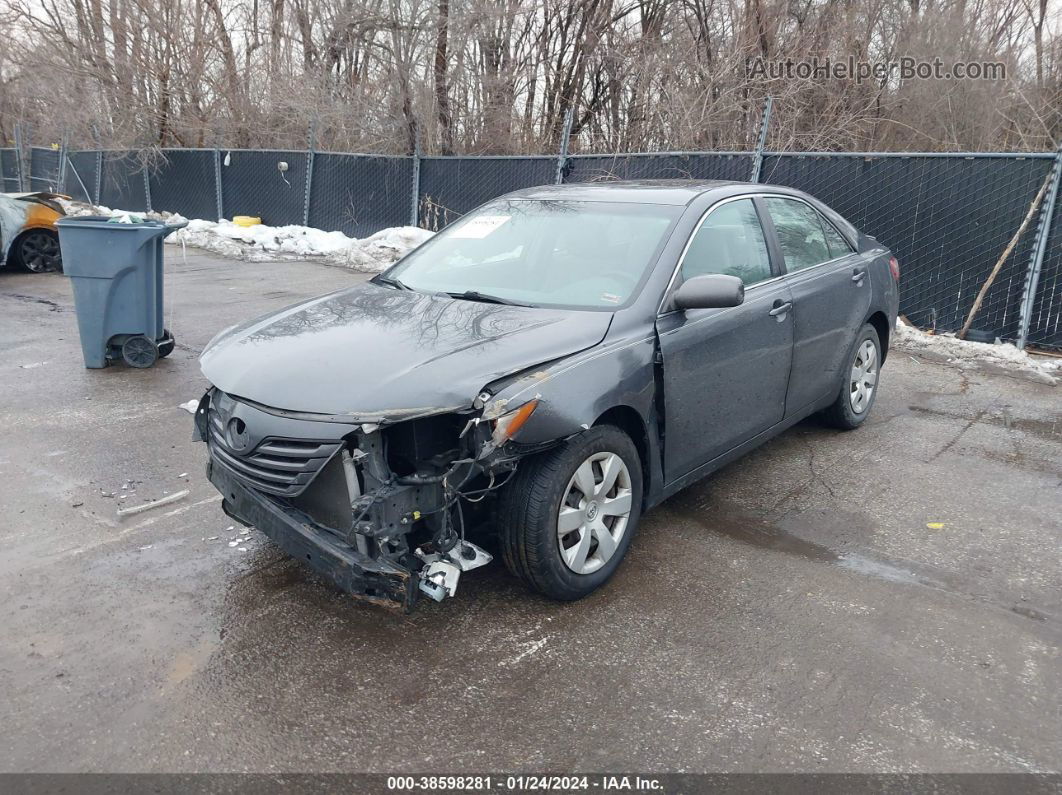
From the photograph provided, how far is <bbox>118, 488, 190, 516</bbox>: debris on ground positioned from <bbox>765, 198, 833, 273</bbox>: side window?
364 centimetres

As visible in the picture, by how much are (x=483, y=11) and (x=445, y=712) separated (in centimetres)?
1399

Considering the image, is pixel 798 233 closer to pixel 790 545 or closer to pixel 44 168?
pixel 790 545

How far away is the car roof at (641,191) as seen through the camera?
4457mm

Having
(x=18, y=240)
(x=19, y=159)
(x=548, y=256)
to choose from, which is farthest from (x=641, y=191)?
(x=19, y=159)

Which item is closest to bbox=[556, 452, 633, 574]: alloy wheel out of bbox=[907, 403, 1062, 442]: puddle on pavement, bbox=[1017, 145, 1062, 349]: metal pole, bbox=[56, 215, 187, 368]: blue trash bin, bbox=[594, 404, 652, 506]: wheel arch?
bbox=[594, 404, 652, 506]: wheel arch

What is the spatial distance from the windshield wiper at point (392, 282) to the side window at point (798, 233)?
2.17m

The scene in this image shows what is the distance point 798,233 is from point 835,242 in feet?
1.81

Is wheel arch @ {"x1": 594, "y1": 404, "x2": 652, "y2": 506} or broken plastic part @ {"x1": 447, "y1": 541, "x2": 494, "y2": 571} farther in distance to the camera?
wheel arch @ {"x1": 594, "y1": 404, "x2": 652, "y2": 506}

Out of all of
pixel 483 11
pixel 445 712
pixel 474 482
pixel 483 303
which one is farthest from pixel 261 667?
pixel 483 11

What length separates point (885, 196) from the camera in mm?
8883

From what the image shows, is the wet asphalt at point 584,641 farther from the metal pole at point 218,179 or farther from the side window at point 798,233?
the metal pole at point 218,179

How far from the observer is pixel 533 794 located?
256 centimetres

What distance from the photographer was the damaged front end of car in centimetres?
303
